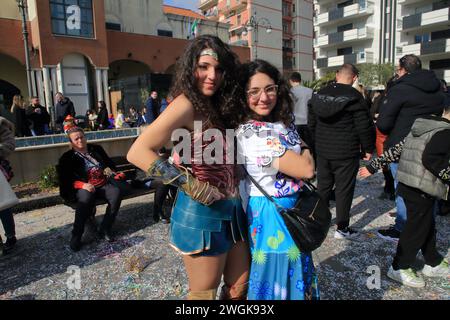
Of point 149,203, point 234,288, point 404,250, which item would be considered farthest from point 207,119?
point 149,203

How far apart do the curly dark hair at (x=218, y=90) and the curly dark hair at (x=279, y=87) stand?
58 mm

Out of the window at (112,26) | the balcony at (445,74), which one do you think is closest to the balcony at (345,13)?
the balcony at (445,74)

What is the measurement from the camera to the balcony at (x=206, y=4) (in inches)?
1717

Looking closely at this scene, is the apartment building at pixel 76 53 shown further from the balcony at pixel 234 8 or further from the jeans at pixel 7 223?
the balcony at pixel 234 8

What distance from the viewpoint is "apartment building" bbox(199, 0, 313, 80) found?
3681 cm

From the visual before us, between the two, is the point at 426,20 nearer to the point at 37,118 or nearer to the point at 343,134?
the point at 343,134

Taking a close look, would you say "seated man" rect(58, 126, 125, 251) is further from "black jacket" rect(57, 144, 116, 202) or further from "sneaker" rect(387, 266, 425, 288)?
"sneaker" rect(387, 266, 425, 288)

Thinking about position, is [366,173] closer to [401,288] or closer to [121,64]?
[401,288]

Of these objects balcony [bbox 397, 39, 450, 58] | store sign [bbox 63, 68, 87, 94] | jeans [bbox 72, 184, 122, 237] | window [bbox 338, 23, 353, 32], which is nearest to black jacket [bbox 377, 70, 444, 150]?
jeans [bbox 72, 184, 122, 237]

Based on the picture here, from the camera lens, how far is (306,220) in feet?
5.61

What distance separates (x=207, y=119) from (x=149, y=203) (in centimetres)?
429

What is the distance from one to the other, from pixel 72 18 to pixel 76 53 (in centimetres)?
179

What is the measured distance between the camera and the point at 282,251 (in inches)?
67.3

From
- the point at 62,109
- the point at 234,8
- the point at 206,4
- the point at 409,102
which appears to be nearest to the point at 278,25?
the point at 234,8
